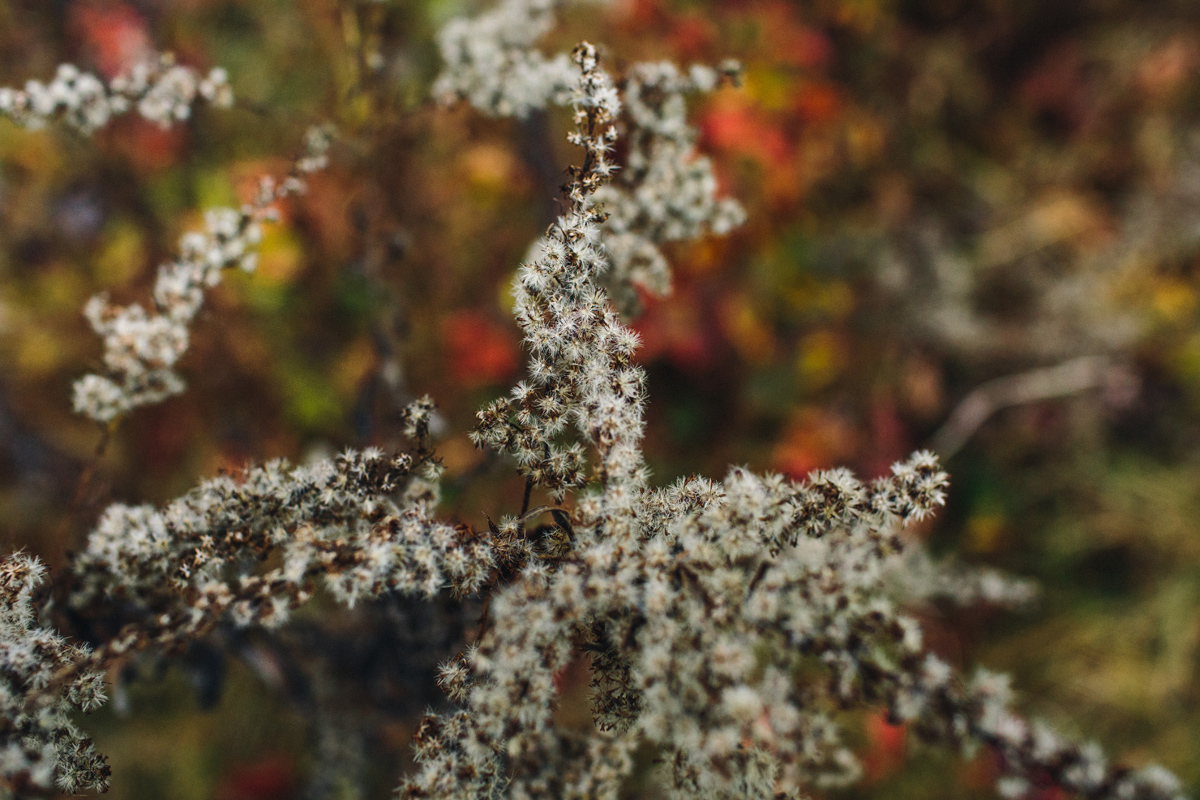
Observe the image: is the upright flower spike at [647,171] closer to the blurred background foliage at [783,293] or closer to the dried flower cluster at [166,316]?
the dried flower cluster at [166,316]

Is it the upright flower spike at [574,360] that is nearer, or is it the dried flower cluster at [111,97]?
the upright flower spike at [574,360]

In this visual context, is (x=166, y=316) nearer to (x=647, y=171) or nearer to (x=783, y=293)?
(x=647, y=171)

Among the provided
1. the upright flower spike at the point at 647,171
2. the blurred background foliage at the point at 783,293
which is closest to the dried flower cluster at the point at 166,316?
the upright flower spike at the point at 647,171

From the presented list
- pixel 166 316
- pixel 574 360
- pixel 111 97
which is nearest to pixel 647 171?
pixel 574 360

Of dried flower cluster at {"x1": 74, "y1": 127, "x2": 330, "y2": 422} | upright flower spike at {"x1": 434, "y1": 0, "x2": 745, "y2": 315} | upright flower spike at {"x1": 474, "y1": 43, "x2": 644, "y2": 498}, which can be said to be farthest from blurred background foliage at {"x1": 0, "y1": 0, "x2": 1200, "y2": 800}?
upright flower spike at {"x1": 474, "y1": 43, "x2": 644, "y2": 498}

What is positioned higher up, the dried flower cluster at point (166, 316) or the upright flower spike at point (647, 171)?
the upright flower spike at point (647, 171)

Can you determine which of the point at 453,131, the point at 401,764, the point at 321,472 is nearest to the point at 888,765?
the point at 401,764
